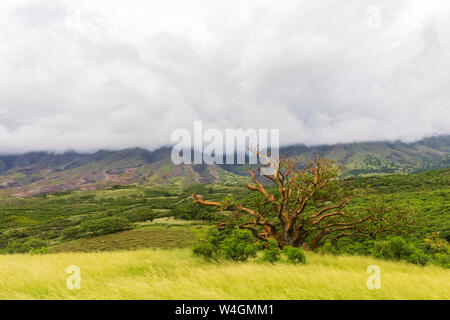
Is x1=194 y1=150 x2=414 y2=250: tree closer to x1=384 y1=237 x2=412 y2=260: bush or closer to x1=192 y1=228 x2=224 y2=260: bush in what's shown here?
x1=384 y1=237 x2=412 y2=260: bush

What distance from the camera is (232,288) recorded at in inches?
267

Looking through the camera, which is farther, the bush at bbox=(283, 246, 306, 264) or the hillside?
the hillside

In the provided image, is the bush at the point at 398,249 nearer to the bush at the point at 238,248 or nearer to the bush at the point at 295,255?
the bush at the point at 295,255

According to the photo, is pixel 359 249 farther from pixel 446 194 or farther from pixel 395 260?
pixel 446 194

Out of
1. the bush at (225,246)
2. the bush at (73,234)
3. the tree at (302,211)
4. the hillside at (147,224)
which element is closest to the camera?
the bush at (225,246)

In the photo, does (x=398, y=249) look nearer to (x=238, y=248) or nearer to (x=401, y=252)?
(x=401, y=252)

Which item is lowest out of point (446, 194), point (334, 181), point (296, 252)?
point (446, 194)

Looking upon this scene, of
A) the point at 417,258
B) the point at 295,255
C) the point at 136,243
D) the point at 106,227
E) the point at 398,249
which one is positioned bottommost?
the point at 106,227

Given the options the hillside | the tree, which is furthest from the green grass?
the tree

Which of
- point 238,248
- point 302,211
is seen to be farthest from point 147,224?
point 238,248

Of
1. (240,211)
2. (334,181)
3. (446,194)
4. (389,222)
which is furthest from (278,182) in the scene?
(446,194)

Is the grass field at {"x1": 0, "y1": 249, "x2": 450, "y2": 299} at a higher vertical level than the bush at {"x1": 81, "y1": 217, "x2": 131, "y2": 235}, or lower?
higher

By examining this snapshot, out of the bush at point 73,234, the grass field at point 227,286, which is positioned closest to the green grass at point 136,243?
the bush at point 73,234
